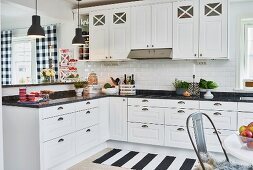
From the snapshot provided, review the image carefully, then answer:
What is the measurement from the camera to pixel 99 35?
5039 mm

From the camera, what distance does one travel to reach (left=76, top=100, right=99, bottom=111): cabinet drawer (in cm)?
386

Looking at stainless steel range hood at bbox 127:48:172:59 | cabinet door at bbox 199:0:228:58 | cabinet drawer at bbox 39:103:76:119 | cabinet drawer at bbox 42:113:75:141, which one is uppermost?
cabinet door at bbox 199:0:228:58

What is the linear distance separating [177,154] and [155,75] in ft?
4.98

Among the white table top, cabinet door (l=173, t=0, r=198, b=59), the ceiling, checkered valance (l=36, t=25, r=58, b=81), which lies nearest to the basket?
cabinet door (l=173, t=0, r=198, b=59)

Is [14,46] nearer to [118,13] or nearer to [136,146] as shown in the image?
[118,13]

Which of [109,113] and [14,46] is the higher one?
[14,46]

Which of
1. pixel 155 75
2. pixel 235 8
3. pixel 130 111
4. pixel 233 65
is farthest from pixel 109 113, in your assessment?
pixel 235 8

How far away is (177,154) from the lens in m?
4.21

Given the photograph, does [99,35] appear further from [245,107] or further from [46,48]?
[245,107]

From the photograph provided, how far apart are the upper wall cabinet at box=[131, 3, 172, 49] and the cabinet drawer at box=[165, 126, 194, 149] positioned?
1.43 meters

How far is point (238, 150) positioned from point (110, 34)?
365cm

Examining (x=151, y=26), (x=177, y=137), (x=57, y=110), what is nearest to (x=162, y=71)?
(x=151, y=26)

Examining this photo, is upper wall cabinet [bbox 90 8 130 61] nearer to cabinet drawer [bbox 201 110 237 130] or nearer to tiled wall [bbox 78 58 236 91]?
tiled wall [bbox 78 58 236 91]

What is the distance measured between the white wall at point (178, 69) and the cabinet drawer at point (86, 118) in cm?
120
